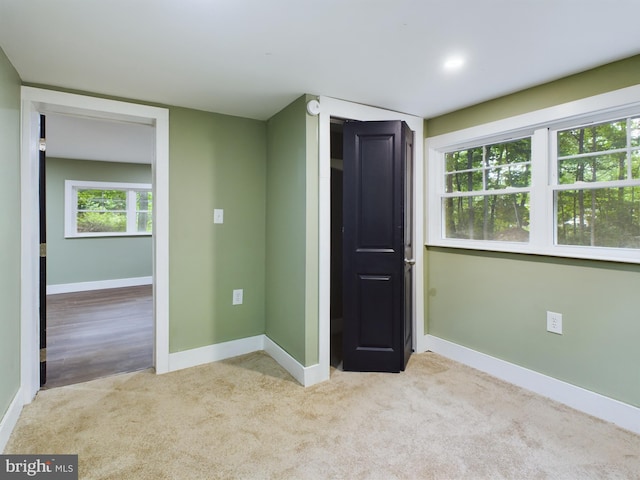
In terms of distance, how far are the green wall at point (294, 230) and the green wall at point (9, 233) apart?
1.73m

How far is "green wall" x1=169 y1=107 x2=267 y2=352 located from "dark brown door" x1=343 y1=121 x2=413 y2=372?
0.91m

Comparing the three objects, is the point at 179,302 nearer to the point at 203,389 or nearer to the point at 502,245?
the point at 203,389

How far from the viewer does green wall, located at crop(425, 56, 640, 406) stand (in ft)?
6.61

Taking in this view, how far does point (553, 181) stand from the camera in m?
2.36

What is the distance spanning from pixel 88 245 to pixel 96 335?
296cm

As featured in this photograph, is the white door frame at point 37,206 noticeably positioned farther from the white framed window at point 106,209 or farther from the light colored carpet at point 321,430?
the white framed window at point 106,209

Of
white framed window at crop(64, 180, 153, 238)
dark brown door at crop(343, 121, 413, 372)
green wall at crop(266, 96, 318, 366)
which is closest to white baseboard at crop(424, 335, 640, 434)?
dark brown door at crop(343, 121, 413, 372)

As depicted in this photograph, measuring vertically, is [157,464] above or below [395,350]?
below

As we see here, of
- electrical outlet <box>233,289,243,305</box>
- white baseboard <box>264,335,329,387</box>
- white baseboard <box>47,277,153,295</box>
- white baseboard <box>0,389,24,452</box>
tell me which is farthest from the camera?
white baseboard <box>47,277,153,295</box>

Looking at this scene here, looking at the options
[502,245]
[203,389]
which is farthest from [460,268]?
[203,389]

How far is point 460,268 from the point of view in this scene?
9.56ft

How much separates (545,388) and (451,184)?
1736 millimetres

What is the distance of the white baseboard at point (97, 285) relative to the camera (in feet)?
18.4

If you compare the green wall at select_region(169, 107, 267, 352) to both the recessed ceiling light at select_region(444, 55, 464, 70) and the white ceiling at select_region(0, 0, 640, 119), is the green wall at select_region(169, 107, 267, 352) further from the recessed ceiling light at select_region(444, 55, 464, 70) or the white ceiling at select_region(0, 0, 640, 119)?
the recessed ceiling light at select_region(444, 55, 464, 70)
